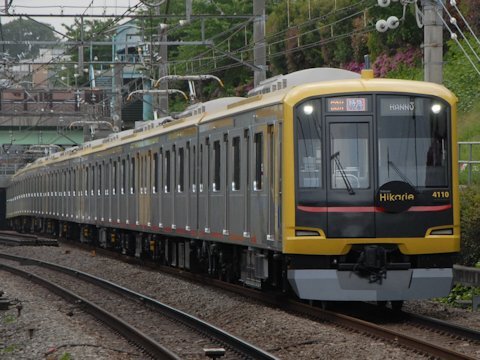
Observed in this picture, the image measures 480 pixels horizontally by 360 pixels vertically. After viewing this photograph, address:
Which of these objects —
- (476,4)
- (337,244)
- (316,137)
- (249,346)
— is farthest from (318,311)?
(476,4)

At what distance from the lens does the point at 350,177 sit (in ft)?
47.9

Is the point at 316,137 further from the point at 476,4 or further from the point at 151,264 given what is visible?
the point at 476,4

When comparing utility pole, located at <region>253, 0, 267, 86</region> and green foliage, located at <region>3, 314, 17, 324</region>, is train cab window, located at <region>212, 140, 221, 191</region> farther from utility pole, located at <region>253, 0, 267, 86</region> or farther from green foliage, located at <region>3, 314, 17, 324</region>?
utility pole, located at <region>253, 0, 267, 86</region>

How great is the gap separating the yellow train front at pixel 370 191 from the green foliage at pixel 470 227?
3588 mm

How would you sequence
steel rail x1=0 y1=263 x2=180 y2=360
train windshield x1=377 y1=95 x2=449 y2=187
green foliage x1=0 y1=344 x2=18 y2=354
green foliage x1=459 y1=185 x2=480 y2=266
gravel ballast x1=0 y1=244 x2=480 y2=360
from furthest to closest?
green foliage x1=459 y1=185 x2=480 y2=266 < train windshield x1=377 y1=95 x2=449 y2=187 < green foliage x1=0 y1=344 x2=18 y2=354 < steel rail x1=0 y1=263 x2=180 y2=360 < gravel ballast x1=0 y1=244 x2=480 y2=360

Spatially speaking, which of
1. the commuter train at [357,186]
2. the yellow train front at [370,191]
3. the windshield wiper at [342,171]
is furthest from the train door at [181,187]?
the windshield wiper at [342,171]

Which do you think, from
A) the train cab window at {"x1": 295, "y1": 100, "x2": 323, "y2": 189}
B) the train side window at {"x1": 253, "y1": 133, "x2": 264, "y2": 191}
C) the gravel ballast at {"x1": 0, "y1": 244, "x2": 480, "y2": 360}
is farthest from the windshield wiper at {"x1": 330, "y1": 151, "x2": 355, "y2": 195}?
the train side window at {"x1": 253, "y1": 133, "x2": 264, "y2": 191}

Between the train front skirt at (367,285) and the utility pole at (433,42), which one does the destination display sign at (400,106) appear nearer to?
the train front skirt at (367,285)

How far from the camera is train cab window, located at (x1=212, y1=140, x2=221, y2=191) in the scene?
62.8 ft

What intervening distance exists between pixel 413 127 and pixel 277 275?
3081 mm

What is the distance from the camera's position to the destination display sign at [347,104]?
1471cm

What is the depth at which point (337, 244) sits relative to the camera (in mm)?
14414

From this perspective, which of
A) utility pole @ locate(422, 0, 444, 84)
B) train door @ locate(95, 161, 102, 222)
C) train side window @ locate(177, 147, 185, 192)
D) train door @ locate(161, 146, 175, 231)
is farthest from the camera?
train door @ locate(95, 161, 102, 222)

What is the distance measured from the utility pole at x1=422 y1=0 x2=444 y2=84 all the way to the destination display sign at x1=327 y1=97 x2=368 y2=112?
236cm
